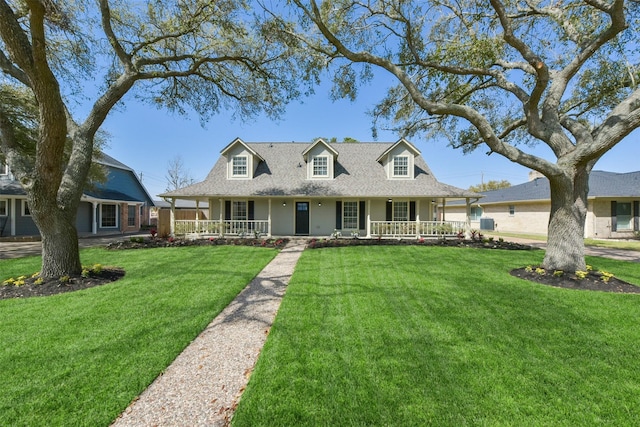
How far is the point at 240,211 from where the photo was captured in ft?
54.0

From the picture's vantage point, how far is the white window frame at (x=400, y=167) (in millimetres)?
16141

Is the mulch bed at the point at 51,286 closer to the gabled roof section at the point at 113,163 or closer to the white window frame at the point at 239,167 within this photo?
the white window frame at the point at 239,167

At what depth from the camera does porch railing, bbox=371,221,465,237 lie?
15.0 meters

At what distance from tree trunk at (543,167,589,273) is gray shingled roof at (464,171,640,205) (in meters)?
12.5

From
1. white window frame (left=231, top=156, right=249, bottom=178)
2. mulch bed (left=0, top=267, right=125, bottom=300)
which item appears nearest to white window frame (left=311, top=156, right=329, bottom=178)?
white window frame (left=231, top=156, right=249, bottom=178)

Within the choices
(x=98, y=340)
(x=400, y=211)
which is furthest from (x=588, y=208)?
(x=98, y=340)

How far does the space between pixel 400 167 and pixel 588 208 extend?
14.1m

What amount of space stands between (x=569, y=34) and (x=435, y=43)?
140 inches

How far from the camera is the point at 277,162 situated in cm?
1752

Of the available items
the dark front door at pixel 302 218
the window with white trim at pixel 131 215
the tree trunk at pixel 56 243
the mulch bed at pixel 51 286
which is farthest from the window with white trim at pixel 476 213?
the window with white trim at pixel 131 215

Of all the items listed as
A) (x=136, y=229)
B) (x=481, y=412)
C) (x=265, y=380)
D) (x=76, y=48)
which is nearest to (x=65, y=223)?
(x=76, y=48)

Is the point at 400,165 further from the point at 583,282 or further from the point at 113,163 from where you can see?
the point at 113,163

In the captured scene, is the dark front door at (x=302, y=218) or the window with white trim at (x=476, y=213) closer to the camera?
the dark front door at (x=302, y=218)

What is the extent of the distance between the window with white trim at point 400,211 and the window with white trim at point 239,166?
9085 mm
